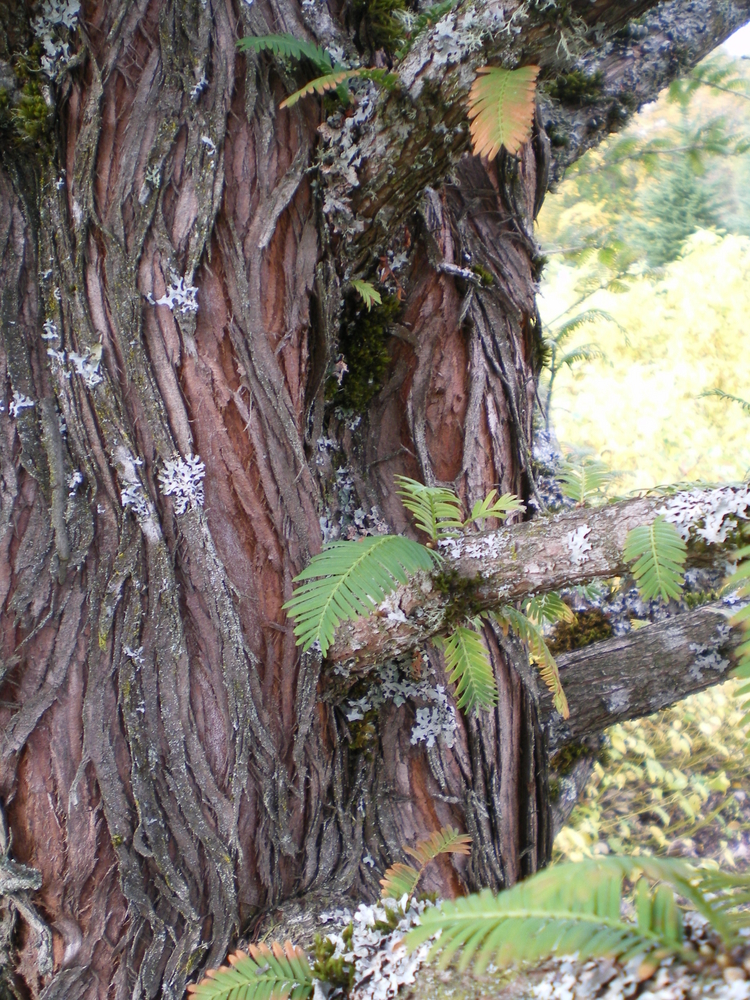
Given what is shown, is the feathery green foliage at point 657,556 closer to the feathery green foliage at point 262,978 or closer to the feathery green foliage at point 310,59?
the feathery green foliage at point 262,978

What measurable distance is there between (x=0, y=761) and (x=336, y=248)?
1.06 m

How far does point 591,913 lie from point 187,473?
2.88 feet

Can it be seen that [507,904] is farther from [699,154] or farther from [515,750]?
[699,154]

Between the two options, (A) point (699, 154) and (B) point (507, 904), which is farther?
(A) point (699, 154)

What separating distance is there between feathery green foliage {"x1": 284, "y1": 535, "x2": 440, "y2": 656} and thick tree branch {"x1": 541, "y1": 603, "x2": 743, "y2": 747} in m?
0.86

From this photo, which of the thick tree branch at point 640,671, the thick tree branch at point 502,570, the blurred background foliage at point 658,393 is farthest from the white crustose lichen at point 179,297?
the blurred background foliage at point 658,393

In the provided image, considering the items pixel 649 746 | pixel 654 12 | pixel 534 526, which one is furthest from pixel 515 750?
pixel 649 746

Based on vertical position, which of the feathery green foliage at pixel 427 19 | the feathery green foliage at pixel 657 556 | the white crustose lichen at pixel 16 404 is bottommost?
the feathery green foliage at pixel 657 556

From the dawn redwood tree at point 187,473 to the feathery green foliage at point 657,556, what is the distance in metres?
0.06

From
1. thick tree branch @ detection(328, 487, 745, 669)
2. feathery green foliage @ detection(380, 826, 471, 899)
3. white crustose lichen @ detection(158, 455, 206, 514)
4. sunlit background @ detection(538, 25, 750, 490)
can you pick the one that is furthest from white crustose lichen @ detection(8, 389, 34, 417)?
sunlit background @ detection(538, 25, 750, 490)

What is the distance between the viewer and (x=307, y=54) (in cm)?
111

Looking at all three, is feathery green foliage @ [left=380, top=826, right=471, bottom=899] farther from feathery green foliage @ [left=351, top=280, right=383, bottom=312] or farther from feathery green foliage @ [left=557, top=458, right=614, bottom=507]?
feathery green foliage @ [left=351, top=280, right=383, bottom=312]

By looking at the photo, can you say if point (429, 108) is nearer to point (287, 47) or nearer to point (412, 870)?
point (287, 47)

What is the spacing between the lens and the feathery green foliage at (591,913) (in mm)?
525
